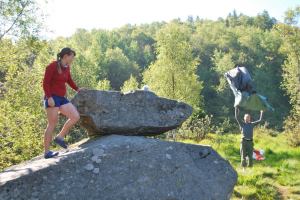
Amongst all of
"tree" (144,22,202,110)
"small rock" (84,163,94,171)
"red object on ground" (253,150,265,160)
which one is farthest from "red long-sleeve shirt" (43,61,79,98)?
"tree" (144,22,202,110)

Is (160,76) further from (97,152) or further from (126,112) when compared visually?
(97,152)

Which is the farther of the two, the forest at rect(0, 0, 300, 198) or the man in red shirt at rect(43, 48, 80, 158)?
the forest at rect(0, 0, 300, 198)

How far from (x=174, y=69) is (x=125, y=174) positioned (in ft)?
92.3

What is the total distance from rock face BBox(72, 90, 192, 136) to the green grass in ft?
A: 12.9

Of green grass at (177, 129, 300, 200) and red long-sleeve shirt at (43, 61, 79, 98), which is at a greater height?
red long-sleeve shirt at (43, 61, 79, 98)

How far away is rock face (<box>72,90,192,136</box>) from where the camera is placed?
10.5 m

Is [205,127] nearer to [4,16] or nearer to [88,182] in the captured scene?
[4,16]

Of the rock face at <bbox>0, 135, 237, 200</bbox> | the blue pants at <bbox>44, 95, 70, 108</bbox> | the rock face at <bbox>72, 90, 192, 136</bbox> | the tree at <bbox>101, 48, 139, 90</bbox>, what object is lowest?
the tree at <bbox>101, 48, 139, 90</bbox>

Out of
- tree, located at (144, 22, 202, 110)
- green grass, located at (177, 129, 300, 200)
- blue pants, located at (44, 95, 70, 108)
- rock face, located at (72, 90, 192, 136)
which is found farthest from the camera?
tree, located at (144, 22, 202, 110)

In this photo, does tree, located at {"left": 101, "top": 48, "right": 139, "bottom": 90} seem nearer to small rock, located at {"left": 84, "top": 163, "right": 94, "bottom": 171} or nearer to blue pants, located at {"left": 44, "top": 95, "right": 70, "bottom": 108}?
blue pants, located at {"left": 44, "top": 95, "right": 70, "bottom": 108}

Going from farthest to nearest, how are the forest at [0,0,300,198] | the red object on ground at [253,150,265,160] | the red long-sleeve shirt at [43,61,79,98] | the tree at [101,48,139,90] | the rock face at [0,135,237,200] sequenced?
the tree at [101,48,139,90]
the red object on ground at [253,150,265,160]
the forest at [0,0,300,198]
the red long-sleeve shirt at [43,61,79,98]
the rock face at [0,135,237,200]

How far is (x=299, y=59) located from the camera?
44062 mm

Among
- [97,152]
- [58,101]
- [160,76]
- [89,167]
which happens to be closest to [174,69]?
Result: [160,76]

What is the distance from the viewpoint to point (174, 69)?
3672 centimetres
